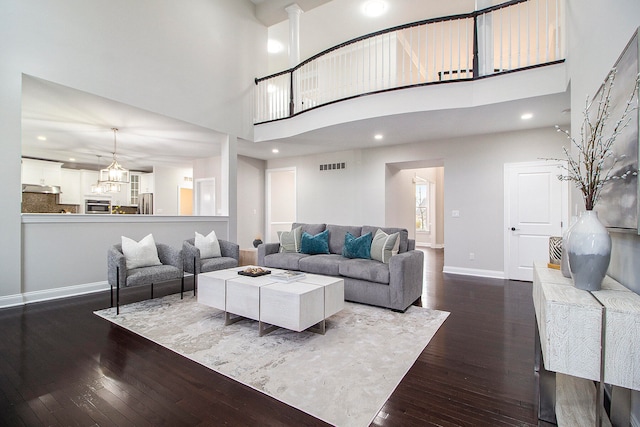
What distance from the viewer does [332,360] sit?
230 centimetres

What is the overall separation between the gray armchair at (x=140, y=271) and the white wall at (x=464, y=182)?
4123 millimetres

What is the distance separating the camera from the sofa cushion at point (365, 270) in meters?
3.52

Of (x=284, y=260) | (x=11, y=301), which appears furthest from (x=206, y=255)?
(x=11, y=301)

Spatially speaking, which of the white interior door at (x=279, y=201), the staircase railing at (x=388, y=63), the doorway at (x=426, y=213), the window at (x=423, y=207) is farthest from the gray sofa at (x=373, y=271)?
the window at (x=423, y=207)

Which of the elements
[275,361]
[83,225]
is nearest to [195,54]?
[83,225]

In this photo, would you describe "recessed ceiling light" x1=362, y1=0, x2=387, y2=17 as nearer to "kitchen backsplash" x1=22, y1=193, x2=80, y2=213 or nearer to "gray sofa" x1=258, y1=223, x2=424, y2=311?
"gray sofa" x1=258, y1=223, x2=424, y2=311

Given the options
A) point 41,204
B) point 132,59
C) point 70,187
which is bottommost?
point 41,204

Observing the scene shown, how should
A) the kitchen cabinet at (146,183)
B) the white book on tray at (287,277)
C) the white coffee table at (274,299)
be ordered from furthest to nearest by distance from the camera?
the kitchen cabinet at (146,183) < the white book on tray at (287,277) < the white coffee table at (274,299)

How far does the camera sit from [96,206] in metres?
9.43

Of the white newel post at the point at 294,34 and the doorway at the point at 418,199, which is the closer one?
the white newel post at the point at 294,34

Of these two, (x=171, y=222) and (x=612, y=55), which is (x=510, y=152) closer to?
(x=612, y=55)

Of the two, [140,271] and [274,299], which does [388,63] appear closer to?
[274,299]

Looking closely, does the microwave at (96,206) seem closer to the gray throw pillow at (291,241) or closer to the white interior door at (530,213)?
the gray throw pillow at (291,241)

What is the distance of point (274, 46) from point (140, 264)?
21.4ft
